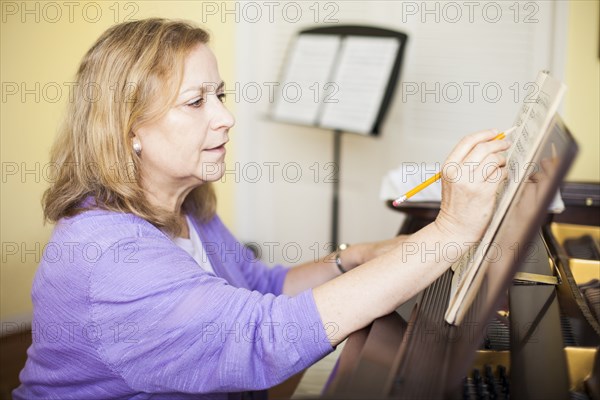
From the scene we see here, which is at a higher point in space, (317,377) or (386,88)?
(386,88)

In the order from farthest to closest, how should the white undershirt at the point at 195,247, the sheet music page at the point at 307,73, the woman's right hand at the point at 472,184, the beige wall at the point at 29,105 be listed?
the sheet music page at the point at 307,73, the beige wall at the point at 29,105, the white undershirt at the point at 195,247, the woman's right hand at the point at 472,184

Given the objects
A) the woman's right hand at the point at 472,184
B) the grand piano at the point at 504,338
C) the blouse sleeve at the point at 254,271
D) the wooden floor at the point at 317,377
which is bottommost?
the wooden floor at the point at 317,377

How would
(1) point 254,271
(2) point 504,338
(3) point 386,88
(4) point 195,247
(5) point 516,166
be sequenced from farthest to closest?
(3) point 386,88
(1) point 254,271
(4) point 195,247
(2) point 504,338
(5) point 516,166

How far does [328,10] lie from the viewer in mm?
3455

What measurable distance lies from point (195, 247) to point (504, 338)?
0.77 m

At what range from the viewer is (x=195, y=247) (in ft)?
5.30

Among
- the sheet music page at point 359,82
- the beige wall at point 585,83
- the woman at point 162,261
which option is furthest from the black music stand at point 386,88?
the woman at point 162,261

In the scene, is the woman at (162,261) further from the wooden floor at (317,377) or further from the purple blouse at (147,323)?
the wooden floor at (317,377)

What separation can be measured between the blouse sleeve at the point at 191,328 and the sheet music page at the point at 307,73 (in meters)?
2.01

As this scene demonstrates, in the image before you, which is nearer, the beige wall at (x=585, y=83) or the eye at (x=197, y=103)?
the eye at (x=197, y=103)

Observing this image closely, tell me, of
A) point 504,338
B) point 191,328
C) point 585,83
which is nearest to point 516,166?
point 504,338

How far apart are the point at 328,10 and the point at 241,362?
8.63 feet

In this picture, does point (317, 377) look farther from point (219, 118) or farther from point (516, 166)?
point (516, 166)

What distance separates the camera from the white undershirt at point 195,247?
156cm
